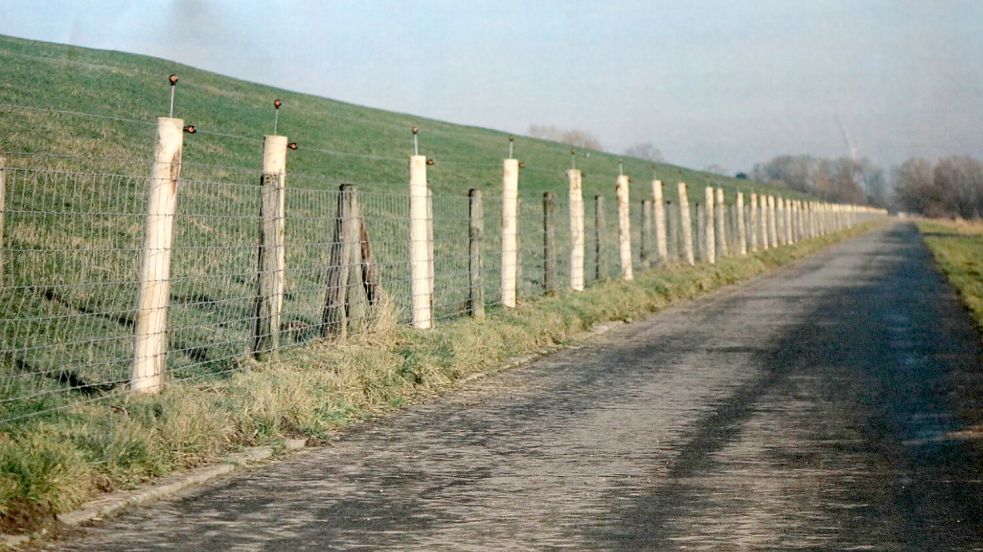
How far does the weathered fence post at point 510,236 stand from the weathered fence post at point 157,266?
8.43 m

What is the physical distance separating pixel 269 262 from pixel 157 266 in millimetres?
1976

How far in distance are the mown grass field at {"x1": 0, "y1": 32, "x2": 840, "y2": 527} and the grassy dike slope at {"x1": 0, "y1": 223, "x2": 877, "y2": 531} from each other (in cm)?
2

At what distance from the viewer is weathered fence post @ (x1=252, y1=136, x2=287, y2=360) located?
35.9 ft

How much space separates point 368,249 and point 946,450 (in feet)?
20.8

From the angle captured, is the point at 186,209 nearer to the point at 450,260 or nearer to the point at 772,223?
the point at 450,260

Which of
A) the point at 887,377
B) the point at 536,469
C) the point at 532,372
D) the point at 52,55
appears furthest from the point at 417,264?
the point at 52,55

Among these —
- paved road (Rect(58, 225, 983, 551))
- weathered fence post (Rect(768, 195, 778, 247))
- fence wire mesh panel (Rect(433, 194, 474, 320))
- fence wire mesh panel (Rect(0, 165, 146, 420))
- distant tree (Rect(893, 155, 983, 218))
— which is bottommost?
paved road (Rect(58, 225, 983, 551))

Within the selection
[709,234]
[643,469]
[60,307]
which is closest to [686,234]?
[709,234]

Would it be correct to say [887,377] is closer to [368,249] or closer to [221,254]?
[368,249]

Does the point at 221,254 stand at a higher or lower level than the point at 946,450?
higher

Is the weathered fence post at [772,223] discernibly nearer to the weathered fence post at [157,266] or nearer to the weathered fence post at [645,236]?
the weathered fence post at [645,236]

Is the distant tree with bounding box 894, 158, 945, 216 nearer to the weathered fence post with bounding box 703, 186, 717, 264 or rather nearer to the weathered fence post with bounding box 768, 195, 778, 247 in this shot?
the weathered fence post with bounding box 768, 195, 778, 247

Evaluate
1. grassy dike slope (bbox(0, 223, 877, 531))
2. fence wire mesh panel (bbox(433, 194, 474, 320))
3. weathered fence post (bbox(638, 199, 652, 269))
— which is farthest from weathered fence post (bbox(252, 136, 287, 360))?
weathered fence post (bbox(638, 199, 652, 269))

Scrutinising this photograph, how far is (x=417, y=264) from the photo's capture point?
14188 mm
